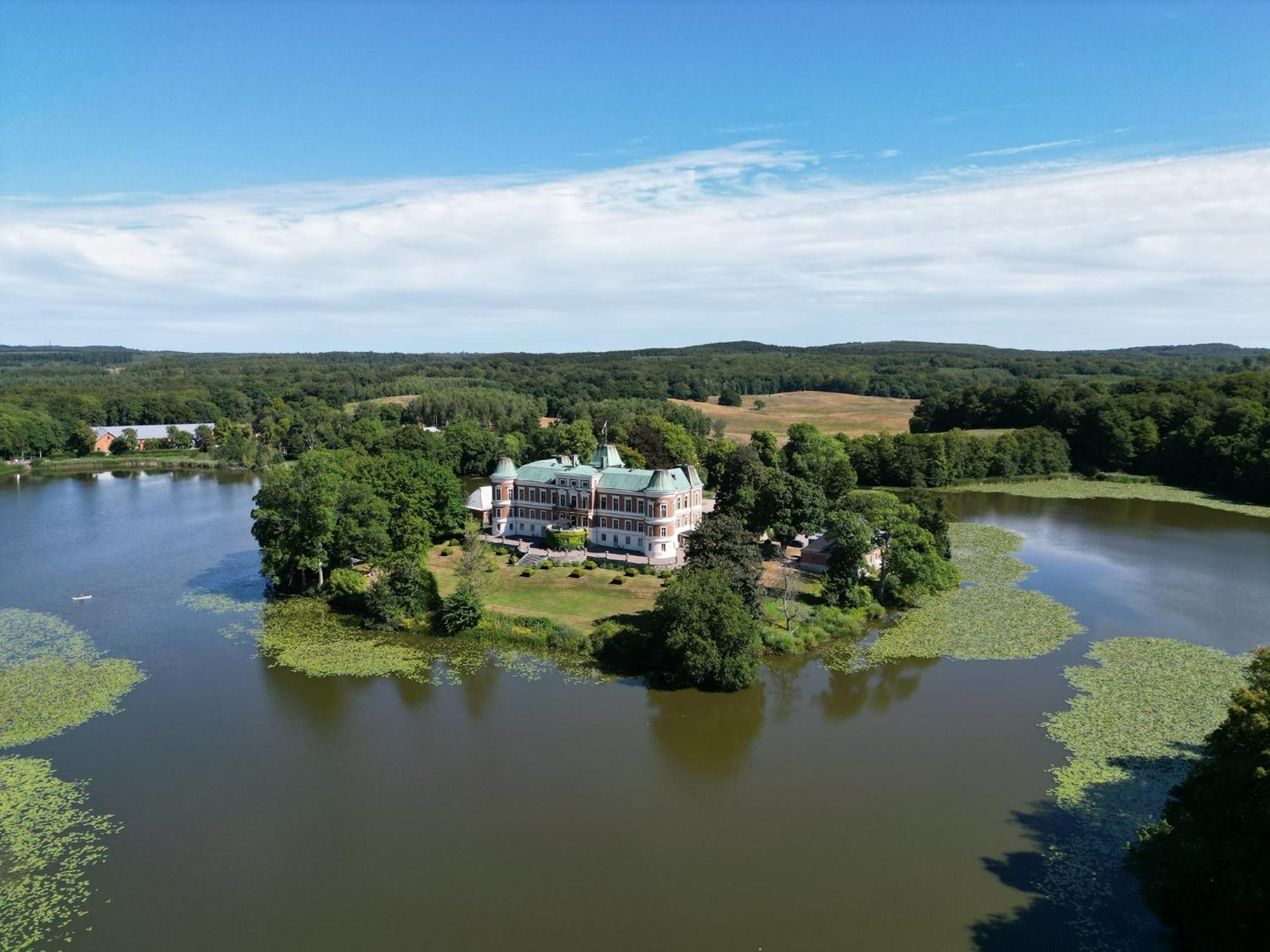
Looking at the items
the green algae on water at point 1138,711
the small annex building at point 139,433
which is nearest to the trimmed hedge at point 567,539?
the green algae on water at point 1138,711

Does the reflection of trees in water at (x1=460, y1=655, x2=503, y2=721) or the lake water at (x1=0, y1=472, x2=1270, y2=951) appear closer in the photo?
the lake water at (x1=0, y1=472, x2=1270, y2=951)

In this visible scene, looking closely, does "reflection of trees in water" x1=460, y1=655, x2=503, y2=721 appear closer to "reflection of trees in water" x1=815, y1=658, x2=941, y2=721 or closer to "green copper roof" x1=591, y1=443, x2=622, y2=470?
"reflection of trees in water" x1=815, y1=658, x2=941, y2=721

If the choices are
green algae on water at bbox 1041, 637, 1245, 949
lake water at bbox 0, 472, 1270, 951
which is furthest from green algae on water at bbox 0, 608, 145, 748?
green algae on water at bbox 1041, 637, 1245, 949

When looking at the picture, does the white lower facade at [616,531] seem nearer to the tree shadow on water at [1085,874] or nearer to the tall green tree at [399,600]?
the tall green tree at [399,600]

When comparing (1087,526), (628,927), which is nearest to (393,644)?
(628,927)

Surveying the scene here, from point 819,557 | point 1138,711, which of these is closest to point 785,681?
point 1138,711

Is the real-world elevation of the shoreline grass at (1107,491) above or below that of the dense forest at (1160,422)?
below
